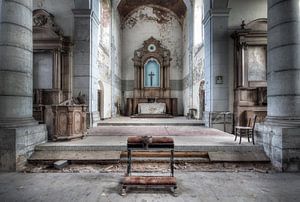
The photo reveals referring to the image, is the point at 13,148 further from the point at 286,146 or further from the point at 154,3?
the point at 154,3

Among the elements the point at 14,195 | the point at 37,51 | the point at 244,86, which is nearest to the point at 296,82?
the point at 244,86

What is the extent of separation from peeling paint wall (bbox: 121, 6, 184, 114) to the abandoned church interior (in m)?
0.08

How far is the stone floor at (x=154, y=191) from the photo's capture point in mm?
2855

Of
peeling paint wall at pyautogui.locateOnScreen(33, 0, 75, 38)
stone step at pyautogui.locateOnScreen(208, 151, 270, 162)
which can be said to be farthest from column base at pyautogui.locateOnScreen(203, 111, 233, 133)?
peeling paint wall at pyautogui.locateOnScreen(33, 0, 75, 38)

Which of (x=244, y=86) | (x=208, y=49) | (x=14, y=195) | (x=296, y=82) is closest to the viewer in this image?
(x=14, y=195)

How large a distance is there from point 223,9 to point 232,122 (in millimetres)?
4251

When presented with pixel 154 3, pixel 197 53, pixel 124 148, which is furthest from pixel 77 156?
pixel 154 3

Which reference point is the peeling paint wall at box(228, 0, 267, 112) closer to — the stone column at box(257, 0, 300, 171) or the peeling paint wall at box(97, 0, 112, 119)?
the stone column at box(257, 0, 300, 171)

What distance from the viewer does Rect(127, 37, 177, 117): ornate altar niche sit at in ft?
49.2

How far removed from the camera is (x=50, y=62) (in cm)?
755

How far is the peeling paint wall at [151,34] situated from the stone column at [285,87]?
1098 cm

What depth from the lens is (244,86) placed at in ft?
23.9

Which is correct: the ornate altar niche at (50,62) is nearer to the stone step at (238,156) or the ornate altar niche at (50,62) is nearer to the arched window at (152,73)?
the stone step at (238,156)

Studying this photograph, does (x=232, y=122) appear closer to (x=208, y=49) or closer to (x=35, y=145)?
(x=208, y=49)
